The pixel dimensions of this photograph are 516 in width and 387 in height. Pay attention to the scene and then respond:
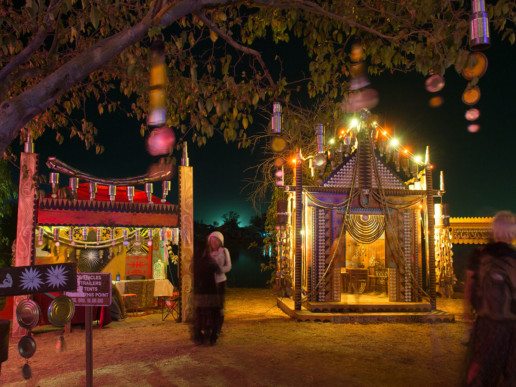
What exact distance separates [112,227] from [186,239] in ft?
6.22

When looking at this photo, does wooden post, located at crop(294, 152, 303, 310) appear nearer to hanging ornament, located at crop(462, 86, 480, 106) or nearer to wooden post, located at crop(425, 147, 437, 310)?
wooden post, located at crop(425, 147, 437, 310)

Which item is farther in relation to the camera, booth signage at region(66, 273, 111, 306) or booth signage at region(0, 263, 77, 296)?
booth signage at region(66, 273, 111, 306)

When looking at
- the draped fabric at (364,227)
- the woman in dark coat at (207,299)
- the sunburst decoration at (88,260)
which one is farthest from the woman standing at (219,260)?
the sunburst decoration at (88,260)

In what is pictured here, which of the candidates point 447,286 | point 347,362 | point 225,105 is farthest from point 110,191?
point 447,286

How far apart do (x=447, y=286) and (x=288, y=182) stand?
6.73 metres

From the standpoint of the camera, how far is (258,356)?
263 inches

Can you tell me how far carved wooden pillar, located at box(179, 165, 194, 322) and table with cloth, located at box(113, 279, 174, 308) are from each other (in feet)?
7.59

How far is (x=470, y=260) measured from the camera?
414 cm

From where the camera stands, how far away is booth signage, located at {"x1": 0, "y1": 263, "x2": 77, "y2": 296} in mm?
4168

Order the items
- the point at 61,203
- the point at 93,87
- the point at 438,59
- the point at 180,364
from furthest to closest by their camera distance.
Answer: the point at 61,203, the point at 93,87, the point at 180,364, the point at 438,59

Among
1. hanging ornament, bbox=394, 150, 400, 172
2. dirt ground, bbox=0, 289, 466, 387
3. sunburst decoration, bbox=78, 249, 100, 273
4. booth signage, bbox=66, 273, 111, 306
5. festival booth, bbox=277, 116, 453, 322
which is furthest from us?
sunburst decoration, bbox=78, 249, 100, 273

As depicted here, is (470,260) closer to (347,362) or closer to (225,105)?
(347,362)

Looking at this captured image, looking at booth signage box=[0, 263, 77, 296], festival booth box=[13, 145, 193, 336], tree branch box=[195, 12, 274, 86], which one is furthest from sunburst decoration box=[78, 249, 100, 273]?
tree branch box=[195, 12, 274, 86]

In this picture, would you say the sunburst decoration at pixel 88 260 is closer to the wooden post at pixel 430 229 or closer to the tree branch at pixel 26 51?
the tree branch at pixel 26 51
